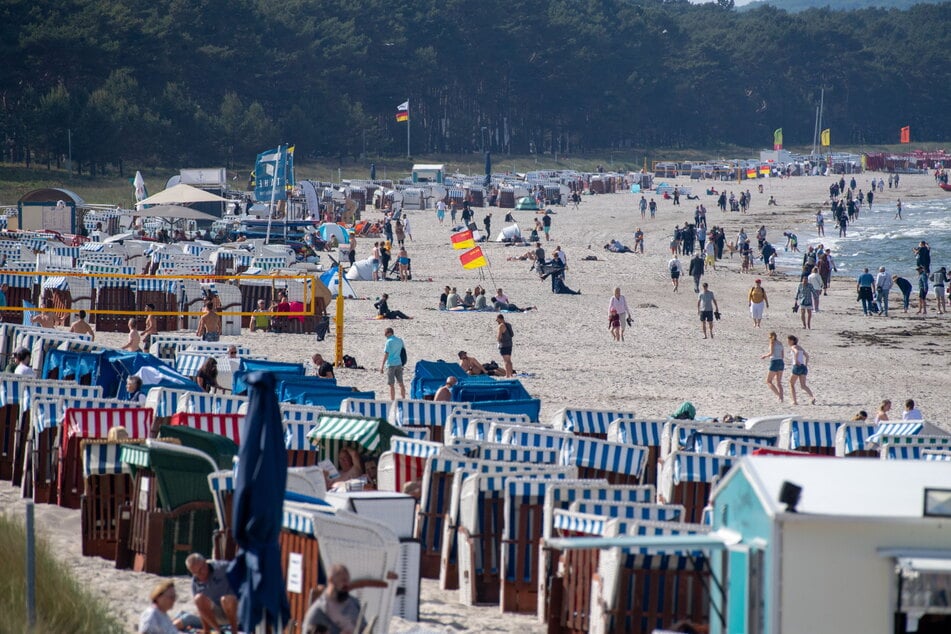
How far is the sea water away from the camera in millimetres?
45719

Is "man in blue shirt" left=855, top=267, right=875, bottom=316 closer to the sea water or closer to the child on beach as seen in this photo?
the child on beach

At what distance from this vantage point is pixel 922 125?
160m

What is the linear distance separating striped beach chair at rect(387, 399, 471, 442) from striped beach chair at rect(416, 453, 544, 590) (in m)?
3.04

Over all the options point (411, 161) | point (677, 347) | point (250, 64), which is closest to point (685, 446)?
point (677, 347)

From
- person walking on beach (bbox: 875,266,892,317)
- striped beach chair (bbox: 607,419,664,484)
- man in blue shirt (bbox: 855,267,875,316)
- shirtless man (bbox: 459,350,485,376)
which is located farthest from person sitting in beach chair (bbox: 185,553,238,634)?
person walking on beach (bbox: 875,266,892,317)

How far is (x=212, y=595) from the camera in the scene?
7648 mm

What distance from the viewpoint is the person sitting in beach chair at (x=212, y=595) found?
24.5ft

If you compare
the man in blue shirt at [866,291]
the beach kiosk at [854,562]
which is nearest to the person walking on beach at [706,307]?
the man in blue shirt at [866,291]

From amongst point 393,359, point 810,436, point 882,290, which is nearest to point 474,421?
point 810,436

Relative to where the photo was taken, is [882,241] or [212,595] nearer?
[212,595]

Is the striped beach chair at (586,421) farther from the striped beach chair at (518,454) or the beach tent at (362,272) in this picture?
the beach tent at (362,272)

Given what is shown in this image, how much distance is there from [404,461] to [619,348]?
13984mm

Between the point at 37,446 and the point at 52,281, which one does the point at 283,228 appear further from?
the point at 37,446

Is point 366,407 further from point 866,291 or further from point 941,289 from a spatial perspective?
point 941,289
